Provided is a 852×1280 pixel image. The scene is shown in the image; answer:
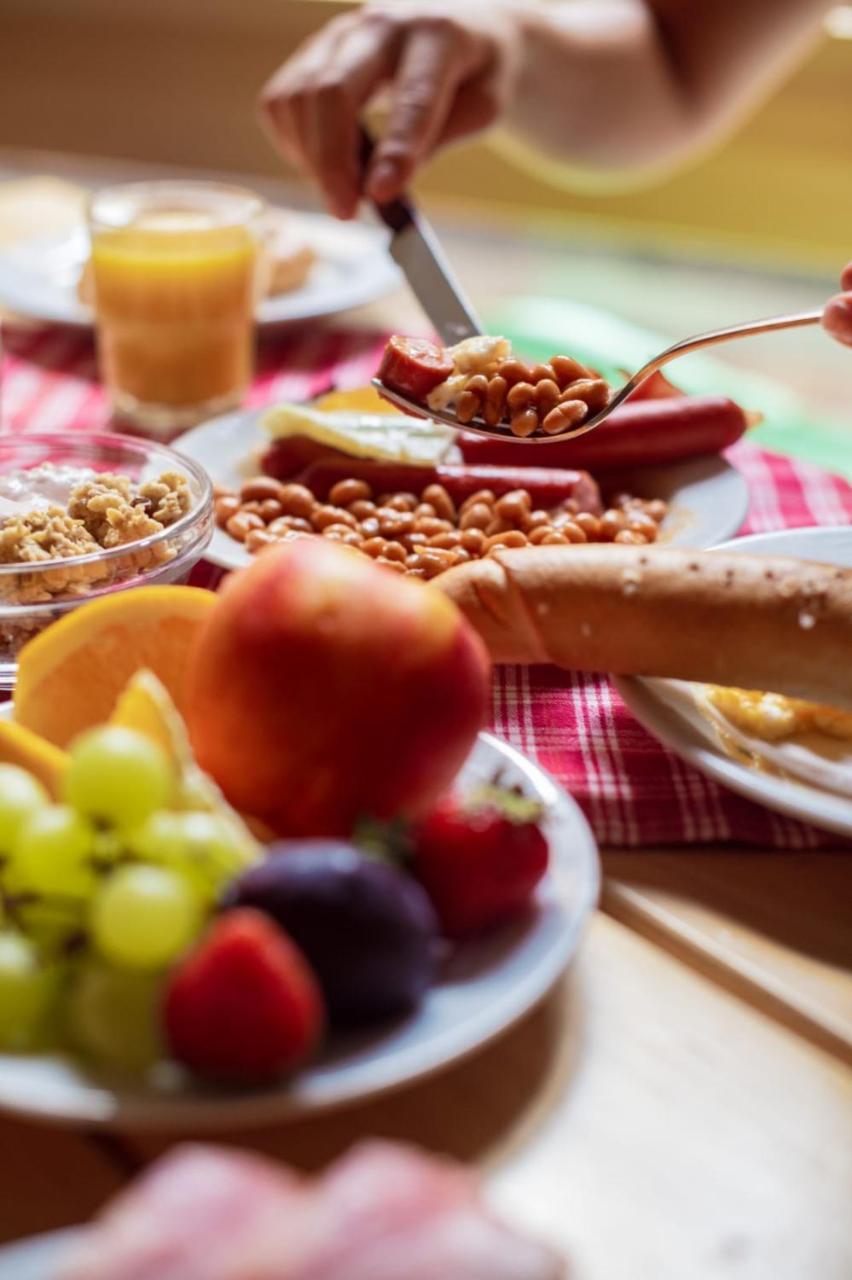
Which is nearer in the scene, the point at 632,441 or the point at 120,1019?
the point at 120,1019

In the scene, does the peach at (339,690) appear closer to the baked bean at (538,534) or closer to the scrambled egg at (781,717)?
the scrambled egg at (781,717)

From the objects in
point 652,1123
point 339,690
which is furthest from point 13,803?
point 652,1123

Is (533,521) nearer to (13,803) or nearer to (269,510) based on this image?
(269,510)

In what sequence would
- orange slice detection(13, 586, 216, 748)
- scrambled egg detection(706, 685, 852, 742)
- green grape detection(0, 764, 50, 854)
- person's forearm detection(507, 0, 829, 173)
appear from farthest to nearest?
person's forearm detection(507, 0, 829, 173), scrambled egg detection(706, 685, 852, 742), orange slice detection(13, 586, 216, 748), green grape detection(0, 764, 50, 854)

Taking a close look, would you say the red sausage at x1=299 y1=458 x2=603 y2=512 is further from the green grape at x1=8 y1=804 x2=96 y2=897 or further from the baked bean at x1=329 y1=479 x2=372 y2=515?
the green grape at x1=8 y1=804 x2=96 y2=897

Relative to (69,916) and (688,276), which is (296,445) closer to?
(69,916)

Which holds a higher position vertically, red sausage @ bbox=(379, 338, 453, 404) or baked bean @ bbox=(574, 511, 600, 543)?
red sausage @ bbox=(379, 338, 453, 404)

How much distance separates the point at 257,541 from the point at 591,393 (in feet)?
0.95

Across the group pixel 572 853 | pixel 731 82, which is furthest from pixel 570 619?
pixel 731 82

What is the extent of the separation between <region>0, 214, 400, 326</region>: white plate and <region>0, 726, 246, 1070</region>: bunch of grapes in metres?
1.22

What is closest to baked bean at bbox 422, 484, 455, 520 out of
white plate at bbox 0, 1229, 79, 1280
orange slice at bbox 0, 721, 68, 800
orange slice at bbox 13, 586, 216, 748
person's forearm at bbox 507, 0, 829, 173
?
orange slice at bbox 13, 586, 216, 748

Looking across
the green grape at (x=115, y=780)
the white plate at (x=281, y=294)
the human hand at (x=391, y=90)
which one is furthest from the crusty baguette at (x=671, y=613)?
the white plate at (x=281, y=294)

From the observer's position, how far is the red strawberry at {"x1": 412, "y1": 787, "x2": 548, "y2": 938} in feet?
1.94

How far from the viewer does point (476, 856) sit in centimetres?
59
